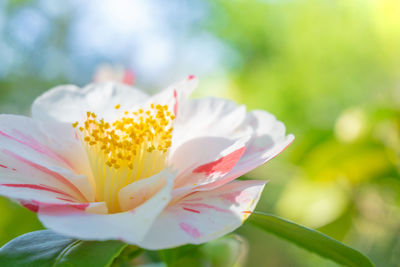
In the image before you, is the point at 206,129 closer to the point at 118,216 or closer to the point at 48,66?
the point at 118,216

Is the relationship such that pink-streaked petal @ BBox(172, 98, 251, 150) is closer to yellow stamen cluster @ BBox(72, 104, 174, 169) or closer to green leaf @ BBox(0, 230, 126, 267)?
yellow stamen cluster @ BBox(72, 104, 174, 169)

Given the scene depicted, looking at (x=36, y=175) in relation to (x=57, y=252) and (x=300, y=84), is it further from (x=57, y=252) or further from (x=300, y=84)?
(x=300, y=84)

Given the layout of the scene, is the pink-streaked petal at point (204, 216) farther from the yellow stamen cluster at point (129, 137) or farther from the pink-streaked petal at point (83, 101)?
the pink-streaked petal at point (83, 101)

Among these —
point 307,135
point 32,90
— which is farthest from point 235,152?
point 32,90

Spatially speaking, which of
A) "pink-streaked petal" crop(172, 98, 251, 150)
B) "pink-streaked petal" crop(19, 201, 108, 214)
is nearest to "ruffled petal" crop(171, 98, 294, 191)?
"pink-streaked petal" crop(172, 98, 251, 150)

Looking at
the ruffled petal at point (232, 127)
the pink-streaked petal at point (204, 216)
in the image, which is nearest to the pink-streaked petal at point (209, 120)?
the ruffled petal at point (232, 127)
